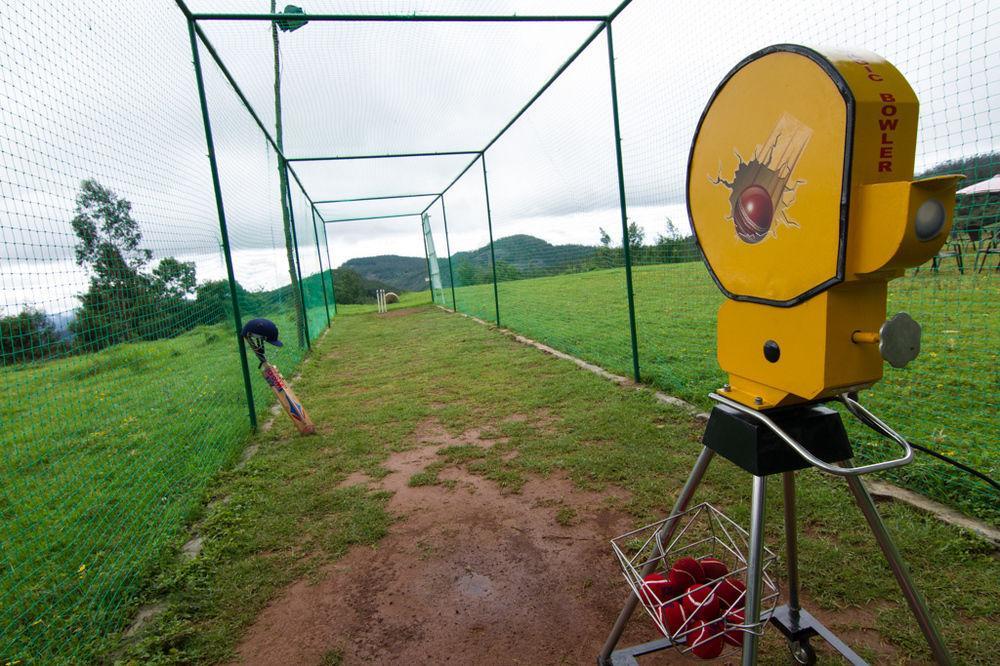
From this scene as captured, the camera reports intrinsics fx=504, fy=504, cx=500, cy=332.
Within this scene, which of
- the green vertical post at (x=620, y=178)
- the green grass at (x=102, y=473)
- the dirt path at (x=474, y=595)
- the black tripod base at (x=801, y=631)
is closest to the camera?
the black tripod base at (x=801, y=631)

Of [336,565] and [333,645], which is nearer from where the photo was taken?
[333,645]

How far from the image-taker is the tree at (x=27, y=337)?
6.61ft

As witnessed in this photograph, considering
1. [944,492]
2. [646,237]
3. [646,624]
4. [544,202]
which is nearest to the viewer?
[646,624]

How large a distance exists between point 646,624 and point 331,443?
2662 mm

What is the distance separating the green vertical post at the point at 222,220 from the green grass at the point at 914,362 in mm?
3266

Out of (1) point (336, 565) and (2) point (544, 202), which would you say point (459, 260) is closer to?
(2) point (544, 202)

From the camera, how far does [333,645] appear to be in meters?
1.75

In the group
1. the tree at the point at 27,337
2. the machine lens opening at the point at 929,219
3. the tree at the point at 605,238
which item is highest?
the tree at the point at 605,238

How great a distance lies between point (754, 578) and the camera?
939mm

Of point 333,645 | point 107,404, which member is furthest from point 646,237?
point 107,404

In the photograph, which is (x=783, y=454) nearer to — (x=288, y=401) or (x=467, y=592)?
(x=467, y=592)

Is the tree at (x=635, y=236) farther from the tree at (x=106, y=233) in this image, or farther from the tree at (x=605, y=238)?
the tree at (x=106, y=233)

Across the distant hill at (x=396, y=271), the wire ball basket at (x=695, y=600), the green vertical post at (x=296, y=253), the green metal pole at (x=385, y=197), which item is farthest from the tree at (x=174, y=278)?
the distant hill at (x=396, y=271)

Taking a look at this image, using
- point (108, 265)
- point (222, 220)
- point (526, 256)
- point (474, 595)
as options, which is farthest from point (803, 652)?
point (526, 256)
